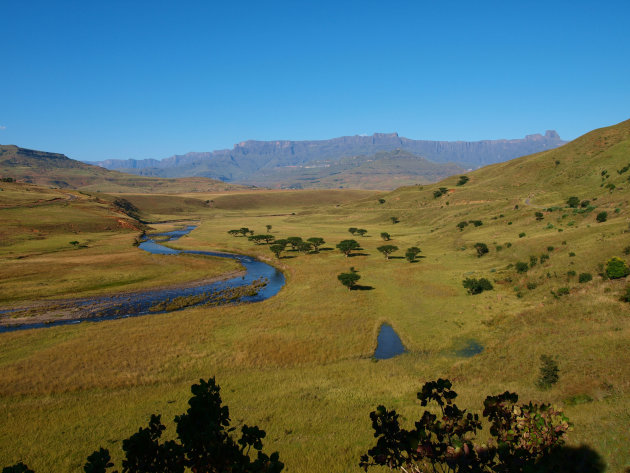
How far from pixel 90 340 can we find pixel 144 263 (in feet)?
155

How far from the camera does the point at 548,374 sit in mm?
23078

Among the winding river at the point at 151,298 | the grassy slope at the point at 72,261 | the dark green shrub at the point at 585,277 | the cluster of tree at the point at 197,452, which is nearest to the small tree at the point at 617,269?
the dark green shrub at the point at 585,277

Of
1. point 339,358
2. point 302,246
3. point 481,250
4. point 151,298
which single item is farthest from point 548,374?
point 302,246

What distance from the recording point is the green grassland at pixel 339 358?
64.6 feet

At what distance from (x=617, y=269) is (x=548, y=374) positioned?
21.9 meters

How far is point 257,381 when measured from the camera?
1102 inches

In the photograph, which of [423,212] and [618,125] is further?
[423,212]

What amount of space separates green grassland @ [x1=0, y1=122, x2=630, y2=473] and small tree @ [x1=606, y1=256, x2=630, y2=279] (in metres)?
1.08

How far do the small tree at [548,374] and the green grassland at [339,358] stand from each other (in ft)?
1.66

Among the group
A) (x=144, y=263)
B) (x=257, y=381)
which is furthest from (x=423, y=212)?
(x=257, y=381)

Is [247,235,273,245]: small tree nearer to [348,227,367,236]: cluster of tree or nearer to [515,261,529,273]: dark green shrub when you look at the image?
[348,227,367,236]: cluster of tree

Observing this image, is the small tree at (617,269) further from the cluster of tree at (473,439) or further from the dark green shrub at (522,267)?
the cluster of tree at (473,439)

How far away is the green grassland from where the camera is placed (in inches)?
776

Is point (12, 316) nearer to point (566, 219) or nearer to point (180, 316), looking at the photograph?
point (180, 316)
